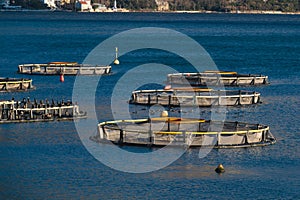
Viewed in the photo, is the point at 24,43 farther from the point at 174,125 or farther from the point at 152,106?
the point at 174,125

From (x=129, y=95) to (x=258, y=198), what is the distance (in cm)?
3521

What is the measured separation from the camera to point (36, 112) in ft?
206

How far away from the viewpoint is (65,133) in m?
57.6

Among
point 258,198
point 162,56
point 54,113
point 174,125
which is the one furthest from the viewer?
point 162,56

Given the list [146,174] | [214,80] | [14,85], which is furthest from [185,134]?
[214,80]

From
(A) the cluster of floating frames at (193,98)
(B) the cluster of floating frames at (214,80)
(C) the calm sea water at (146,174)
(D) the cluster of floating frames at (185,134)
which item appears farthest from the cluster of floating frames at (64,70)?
(D) the cluster of floating frames at (185,134)

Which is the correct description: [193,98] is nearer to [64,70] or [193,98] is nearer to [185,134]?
[185,134]

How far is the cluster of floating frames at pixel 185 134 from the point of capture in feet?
172

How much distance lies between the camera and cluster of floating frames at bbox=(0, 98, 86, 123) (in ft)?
201

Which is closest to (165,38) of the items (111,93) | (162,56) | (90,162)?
(162,56)

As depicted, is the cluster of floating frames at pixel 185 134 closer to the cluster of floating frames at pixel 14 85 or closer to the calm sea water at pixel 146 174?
the calm sea water at pixel 146 174

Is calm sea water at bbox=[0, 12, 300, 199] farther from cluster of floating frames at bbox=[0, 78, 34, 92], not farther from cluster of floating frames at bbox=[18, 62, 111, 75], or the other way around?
cluster of floating frames at bbox=[18, 62, 111, 75]

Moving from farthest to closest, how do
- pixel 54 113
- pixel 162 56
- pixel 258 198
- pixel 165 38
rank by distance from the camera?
1. pixel 165 38
2. pixel 162 56
3. pixel 54 113
4. pixel 258 198

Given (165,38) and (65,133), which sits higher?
→ (65,133)
